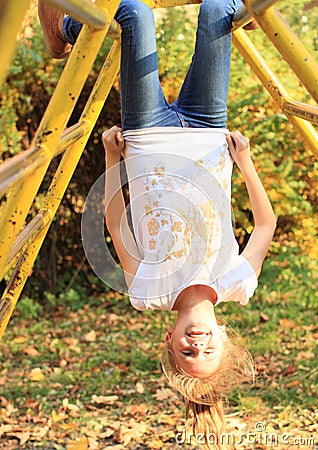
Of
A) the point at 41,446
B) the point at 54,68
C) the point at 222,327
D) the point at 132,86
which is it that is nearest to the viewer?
the point at 132,86

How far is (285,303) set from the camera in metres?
4.85

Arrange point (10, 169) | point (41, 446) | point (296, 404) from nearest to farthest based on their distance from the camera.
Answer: point (10, 169)
point (41, 446)
point (296, 404)

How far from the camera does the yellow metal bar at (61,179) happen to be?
2.05 metres

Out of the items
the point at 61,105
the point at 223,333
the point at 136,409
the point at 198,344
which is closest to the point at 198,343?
the point at 198,344

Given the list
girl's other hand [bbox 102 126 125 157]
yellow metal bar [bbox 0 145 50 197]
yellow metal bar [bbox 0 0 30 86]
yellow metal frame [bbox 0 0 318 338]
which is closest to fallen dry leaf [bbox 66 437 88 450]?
yellow metal frame [bbox 0 0 318 338]

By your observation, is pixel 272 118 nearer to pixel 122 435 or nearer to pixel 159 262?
pixel 122 435

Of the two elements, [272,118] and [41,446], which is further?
[272,118]

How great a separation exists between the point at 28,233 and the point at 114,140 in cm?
41

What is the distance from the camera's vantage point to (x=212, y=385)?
234 centimetres

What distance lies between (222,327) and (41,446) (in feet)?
4.81

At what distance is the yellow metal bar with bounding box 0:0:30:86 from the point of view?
→ 896mm

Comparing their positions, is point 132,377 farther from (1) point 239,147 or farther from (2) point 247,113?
(1) point 239,147

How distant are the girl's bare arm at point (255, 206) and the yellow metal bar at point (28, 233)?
0.61 m

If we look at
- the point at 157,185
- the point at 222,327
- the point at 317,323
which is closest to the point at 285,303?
the point at 317,323
